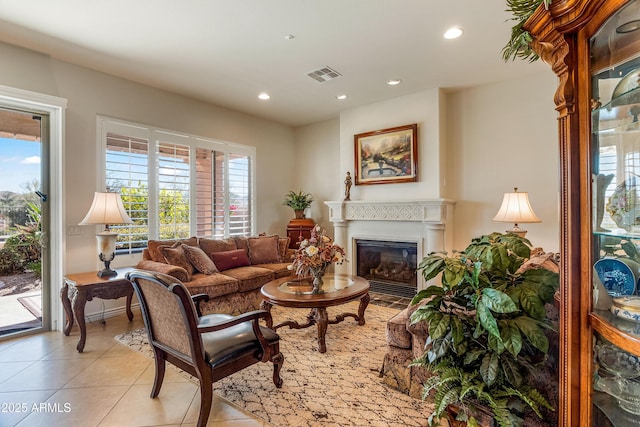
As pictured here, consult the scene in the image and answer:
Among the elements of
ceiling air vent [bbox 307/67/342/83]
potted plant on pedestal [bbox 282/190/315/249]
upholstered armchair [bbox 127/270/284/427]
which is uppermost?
ceiling air vent [bbox 307/67/342/83]

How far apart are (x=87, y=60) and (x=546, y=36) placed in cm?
449

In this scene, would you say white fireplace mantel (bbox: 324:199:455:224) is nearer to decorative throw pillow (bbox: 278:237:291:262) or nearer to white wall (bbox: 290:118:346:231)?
white wall (bbox: 290:118:346:231)

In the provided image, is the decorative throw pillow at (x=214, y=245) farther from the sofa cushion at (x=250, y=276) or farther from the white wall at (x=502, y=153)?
the white wall at (x=502, y=153)

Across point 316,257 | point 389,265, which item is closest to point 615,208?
point 316,257

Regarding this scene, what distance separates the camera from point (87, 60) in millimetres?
3631

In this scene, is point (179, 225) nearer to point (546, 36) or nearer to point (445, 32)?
point (445, 32)

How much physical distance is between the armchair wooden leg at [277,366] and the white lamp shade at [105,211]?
2449 millimetres

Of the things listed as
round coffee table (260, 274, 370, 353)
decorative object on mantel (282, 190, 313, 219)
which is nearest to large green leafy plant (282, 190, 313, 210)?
decorative object on mantel (282, 190, 313, 219)

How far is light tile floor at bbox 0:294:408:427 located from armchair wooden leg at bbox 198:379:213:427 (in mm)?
155

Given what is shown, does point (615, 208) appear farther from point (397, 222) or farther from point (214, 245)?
point (214, 245)

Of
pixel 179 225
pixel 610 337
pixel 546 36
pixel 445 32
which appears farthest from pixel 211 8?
pixel 610 337

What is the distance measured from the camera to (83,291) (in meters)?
3.07

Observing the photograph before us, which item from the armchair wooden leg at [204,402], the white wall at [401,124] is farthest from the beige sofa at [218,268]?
the white wall at [401,124]

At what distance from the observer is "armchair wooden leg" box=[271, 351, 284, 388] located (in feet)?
7.34
